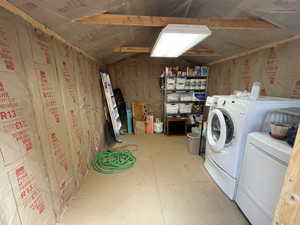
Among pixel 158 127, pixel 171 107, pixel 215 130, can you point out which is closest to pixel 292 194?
pixel 215 130

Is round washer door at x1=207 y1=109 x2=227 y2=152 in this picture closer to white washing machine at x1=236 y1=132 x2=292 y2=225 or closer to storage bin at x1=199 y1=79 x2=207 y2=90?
white washing machine at x1=236 y1=132 x2=292 y2=225

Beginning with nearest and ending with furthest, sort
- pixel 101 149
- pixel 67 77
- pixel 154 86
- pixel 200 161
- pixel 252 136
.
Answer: pixel 252 136 < pixel 67 77 < pixel 200 161 < pixel 101 149 < pixel 154 86

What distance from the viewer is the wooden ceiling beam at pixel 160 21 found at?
4.55 feet

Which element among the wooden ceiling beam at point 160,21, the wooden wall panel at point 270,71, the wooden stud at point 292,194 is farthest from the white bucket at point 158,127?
the wooden stud at point 292,194

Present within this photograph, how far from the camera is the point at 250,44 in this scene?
221 cm

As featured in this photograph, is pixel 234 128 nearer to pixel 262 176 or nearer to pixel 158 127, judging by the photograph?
pixel 262 176

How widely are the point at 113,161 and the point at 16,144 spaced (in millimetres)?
1691

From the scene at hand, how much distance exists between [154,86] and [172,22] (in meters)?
2.66

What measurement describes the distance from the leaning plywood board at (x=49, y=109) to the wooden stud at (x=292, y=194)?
1.70 metres

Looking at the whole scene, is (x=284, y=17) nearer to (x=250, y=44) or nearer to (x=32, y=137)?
(x=250, y=44)

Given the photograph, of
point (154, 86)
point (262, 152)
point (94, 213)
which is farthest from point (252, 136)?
point (154, 86)

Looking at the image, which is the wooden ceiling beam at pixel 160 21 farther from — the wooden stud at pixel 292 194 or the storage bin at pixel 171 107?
the storage bin at pixel 171 107

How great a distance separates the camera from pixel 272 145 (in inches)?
44.9

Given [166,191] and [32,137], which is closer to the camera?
[32,137]
